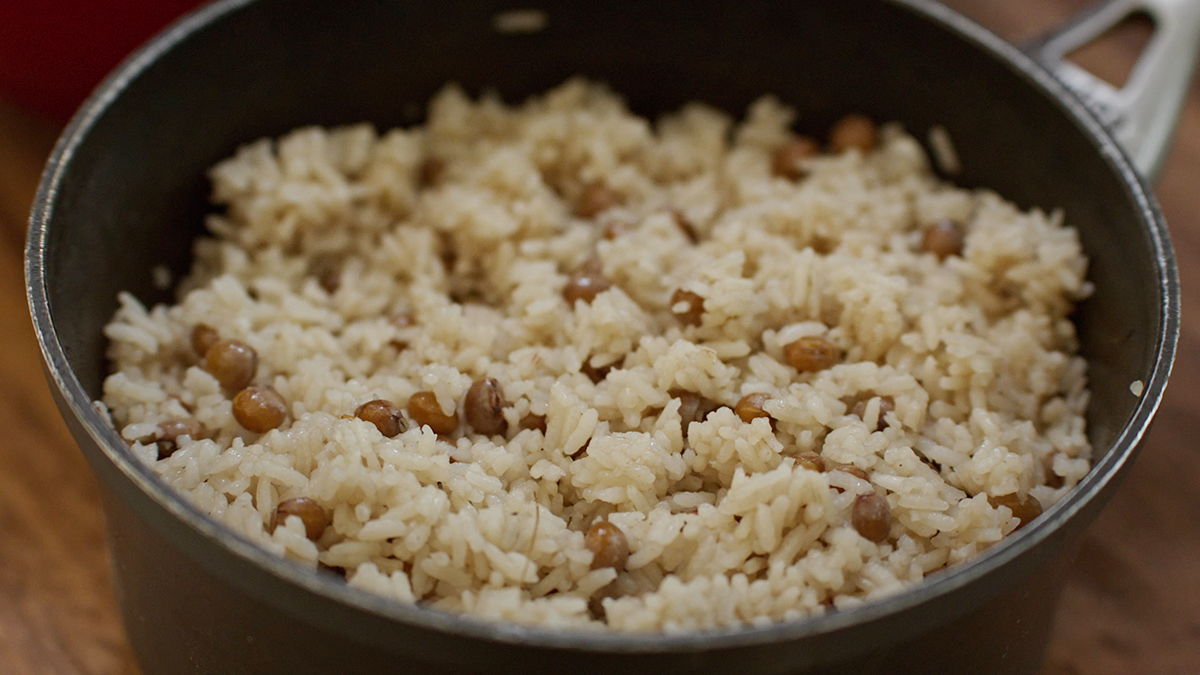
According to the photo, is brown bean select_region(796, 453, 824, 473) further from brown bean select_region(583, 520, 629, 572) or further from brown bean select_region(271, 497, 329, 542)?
brown bean select_region(271, 497, 329, 542)

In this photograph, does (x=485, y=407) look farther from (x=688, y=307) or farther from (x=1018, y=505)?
(x=1018, y=505)

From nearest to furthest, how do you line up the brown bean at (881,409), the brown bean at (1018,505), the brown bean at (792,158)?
1. the brown bean at (1018,505)
2. the brown bean at (881,409)
3. the brown bean at (792,158)

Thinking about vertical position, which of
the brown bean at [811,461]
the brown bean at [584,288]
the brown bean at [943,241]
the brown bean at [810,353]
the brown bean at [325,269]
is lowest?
the brown bean at [325,269]

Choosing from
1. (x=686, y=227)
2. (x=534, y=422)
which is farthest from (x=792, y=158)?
(x=534, y=422)

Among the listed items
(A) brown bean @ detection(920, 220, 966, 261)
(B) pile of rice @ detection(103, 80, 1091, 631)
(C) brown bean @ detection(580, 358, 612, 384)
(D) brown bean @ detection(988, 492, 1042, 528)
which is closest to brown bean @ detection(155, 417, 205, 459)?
(B) pile of rice @ detection(103, 80, 1091, 631)

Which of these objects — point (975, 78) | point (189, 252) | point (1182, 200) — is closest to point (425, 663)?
point (189, 252)

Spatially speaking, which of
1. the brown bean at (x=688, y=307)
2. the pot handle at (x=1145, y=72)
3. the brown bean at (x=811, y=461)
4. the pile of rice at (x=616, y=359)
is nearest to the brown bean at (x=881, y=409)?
the pile of rice at (x=616, y=359)

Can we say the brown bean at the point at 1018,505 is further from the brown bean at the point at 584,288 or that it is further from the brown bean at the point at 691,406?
the brown bean at the point at 584,288
